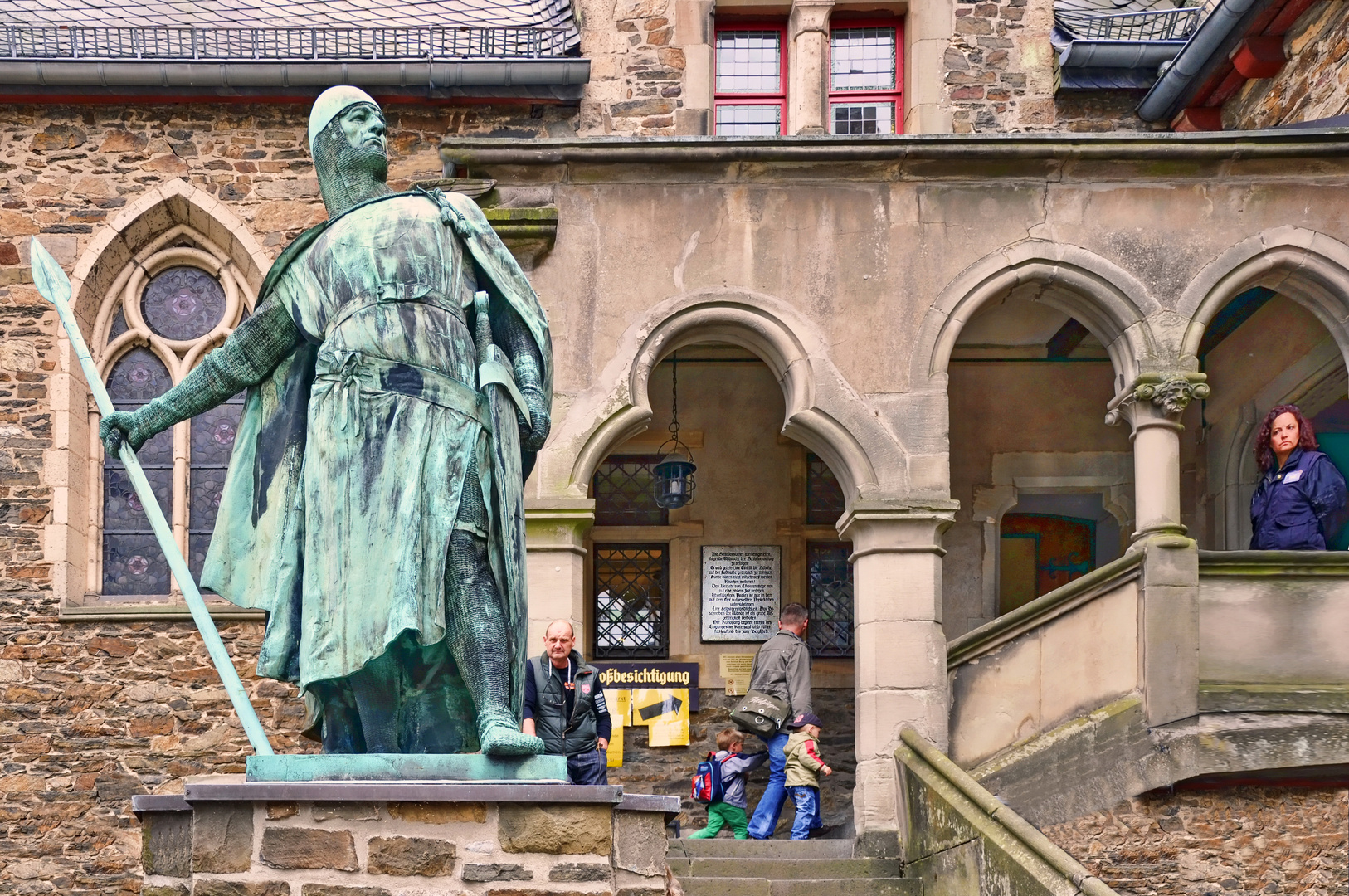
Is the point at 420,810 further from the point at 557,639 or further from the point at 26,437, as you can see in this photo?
the point at 26,437

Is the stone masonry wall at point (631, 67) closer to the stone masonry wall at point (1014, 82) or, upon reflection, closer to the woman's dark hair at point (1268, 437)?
the stone masonry wall at point (1014, 82)

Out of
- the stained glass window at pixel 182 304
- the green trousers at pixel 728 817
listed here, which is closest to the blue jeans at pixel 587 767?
the green trousers at pixel 728 817

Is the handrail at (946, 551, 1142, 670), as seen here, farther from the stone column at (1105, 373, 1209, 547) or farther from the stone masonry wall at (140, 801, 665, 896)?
the stone masonry wall at (140, 801, 665, 896)

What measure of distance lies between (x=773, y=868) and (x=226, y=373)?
17.3 ft

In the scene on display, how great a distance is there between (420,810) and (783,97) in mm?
11241

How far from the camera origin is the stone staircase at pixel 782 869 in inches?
404

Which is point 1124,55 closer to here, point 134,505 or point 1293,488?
point 1293,488

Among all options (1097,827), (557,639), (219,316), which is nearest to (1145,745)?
(1097,827)

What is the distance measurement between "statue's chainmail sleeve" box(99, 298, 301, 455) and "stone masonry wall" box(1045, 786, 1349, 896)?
20.3 feet

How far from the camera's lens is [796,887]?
407 inches

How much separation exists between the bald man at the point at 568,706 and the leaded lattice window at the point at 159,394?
6.17 metres

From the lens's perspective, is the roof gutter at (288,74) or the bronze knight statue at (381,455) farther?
the roof gutter at (288,74)

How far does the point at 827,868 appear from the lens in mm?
10734

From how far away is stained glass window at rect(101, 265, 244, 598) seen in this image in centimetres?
1566
